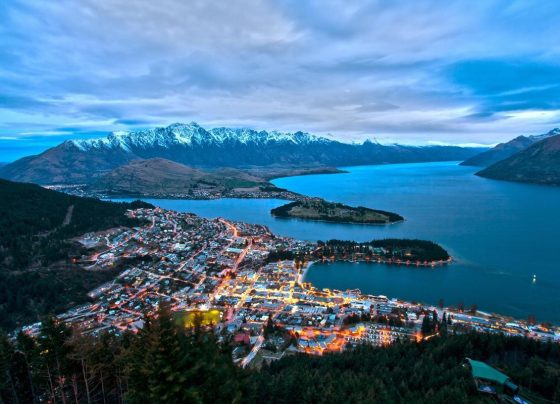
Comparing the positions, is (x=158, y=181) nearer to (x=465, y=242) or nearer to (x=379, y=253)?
(x=379, y=253)

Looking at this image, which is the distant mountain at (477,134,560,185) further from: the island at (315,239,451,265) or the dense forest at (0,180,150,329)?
the dense forest at (0,180,150,329)

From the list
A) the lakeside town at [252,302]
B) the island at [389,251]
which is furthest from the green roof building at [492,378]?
the island at [389,251]

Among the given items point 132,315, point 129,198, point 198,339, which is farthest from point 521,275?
point 129,198

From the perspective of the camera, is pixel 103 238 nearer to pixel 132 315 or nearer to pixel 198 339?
pixel 132 315

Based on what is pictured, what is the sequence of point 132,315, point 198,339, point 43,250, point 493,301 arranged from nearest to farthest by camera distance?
point 198,339
point 132,315
point 493,301
point 43,250

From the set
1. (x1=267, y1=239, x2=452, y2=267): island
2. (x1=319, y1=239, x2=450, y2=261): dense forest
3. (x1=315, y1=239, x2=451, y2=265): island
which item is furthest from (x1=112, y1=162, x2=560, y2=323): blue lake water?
(x1=319, y1=239, x2=450, y2=261): dense forest

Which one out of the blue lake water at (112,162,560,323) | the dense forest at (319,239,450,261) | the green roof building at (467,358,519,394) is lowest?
the blue lake water at (112,162,560,323)

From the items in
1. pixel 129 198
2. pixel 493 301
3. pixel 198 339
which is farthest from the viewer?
pixel 129 198
